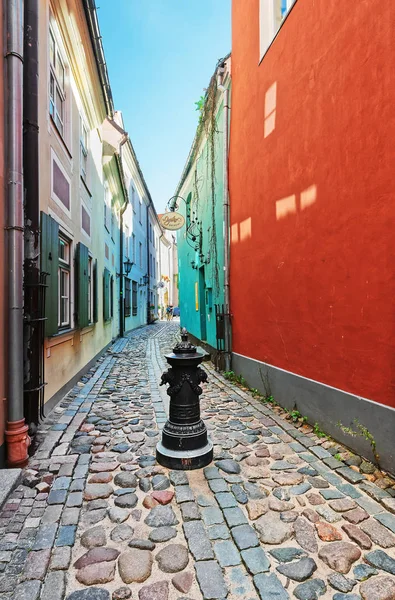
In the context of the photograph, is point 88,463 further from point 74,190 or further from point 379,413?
point 74,190

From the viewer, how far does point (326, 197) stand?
152 inches

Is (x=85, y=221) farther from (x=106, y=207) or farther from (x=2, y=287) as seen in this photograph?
(x=2, y=287)

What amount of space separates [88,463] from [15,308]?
1578 mm

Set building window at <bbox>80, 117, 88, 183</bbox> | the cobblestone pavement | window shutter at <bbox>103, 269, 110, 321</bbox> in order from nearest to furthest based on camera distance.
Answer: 1. the cobblestone pavement
2. building window at <bbox>80, 117, 88, 183</bbox>
3. window shutter at <bbox>103, 269, 110, 321</bbox>

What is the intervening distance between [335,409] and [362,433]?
441mm

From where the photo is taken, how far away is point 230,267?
7.39 metres

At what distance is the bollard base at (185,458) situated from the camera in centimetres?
326

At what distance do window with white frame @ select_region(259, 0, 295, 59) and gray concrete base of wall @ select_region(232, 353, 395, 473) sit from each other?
498 cm

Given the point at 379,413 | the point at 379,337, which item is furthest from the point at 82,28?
the point at 379,413

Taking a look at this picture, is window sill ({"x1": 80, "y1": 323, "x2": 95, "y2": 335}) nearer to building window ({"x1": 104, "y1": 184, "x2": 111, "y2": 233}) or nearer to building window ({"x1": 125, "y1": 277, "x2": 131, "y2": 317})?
building window ({"x1": 104, "y1": 184, "x2": 111, "y2": 233})

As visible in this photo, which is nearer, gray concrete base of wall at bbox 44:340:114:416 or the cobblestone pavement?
the cobblestone pavement

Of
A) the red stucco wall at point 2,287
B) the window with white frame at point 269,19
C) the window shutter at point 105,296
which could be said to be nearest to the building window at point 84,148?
the window shutter at point 105,296

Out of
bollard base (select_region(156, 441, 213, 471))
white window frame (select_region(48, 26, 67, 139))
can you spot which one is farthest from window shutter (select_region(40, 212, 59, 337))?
bollard base (select_region(156, 441, 213, 471))

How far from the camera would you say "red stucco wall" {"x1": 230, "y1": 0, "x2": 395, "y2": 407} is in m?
3.08
